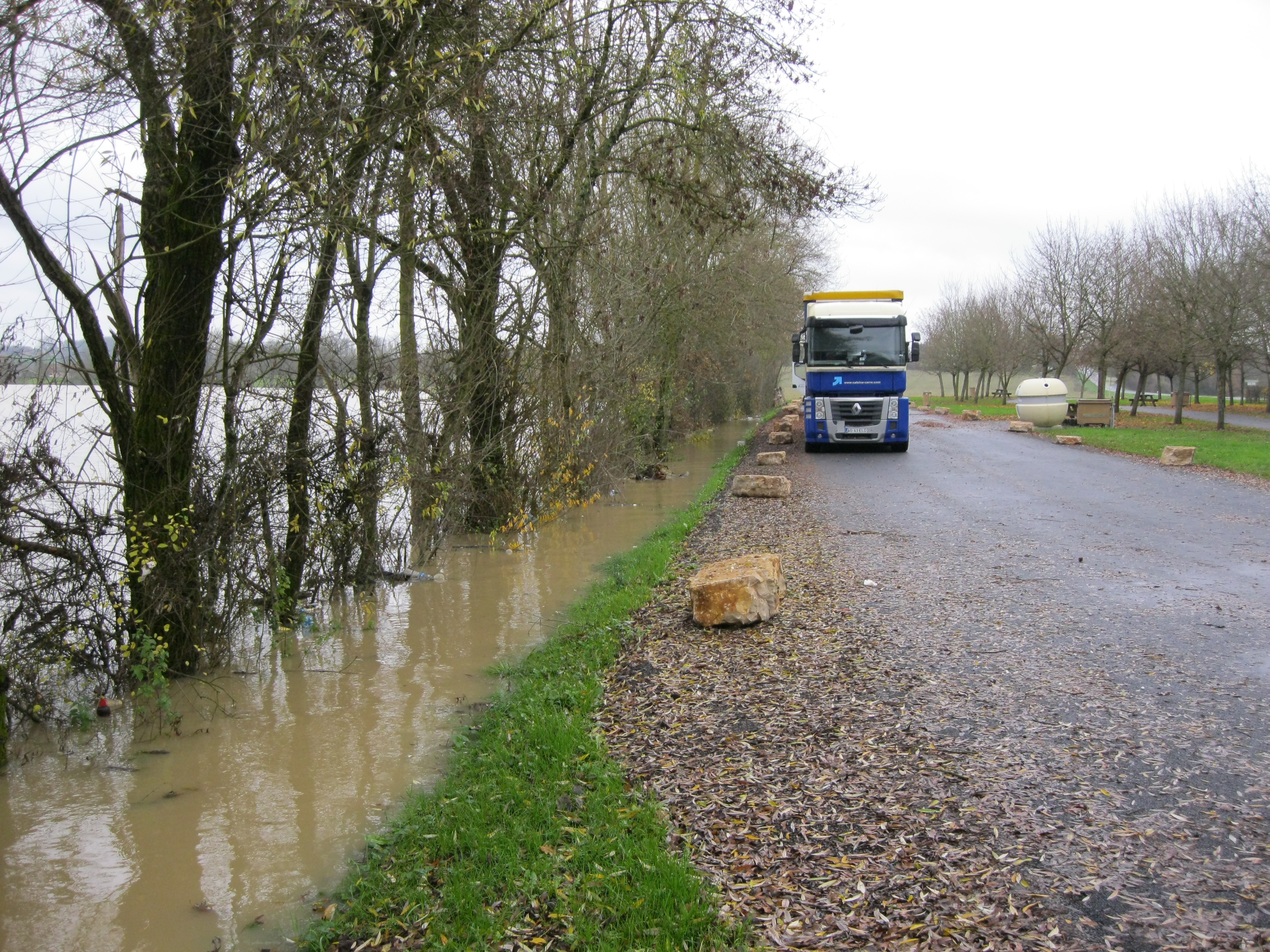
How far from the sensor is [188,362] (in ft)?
21.0

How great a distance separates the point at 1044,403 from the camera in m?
30.0

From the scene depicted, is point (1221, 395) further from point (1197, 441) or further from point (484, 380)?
point (484, 380)

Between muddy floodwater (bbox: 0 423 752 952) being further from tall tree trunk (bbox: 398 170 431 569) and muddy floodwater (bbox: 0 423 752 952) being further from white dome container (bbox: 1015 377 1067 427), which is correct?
white dome container (bbox: 1015 377 1067 427)

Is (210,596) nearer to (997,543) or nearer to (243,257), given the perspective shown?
(243,257)

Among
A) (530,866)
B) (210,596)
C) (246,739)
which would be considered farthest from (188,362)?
(530,866)

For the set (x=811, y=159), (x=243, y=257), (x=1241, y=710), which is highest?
(x=811, y=159)

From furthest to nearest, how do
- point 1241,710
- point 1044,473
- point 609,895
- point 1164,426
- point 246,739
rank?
point 1164,426, point 1044,473, point 246,739, point 1241,710, point 609,895

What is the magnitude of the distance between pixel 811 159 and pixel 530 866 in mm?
9517

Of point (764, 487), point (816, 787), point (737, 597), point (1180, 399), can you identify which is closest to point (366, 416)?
point (737, 597)

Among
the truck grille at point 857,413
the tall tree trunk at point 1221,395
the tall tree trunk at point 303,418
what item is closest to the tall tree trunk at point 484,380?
the tall tree trunk at point 303,418

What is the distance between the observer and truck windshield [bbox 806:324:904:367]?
21.4 meters

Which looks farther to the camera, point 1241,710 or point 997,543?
point 997,543

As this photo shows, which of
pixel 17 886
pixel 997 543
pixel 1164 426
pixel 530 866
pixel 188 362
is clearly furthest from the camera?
pixel 1164 426

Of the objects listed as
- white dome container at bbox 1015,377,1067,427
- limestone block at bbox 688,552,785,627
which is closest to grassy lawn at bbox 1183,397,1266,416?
white dome container at bbox 1015,377,1067,427
